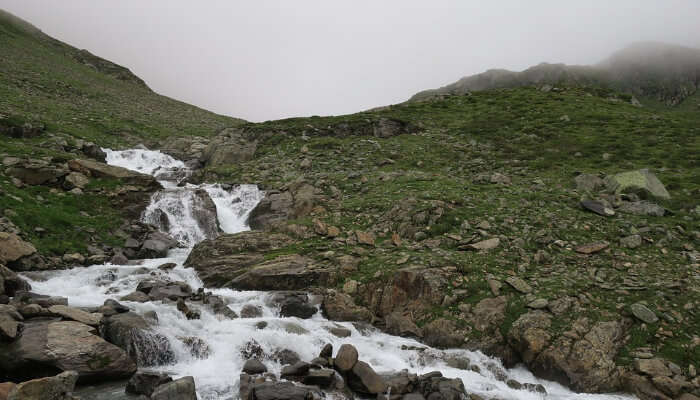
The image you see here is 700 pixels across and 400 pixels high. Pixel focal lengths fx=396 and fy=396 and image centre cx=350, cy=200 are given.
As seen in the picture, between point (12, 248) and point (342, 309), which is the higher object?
point (12, 248)

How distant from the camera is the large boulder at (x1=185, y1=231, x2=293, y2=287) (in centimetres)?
1934

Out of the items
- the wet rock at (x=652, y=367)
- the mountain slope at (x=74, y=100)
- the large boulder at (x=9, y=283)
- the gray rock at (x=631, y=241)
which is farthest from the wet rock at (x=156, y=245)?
the gray rock at (x=631, y=241)

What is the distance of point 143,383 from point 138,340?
200cm

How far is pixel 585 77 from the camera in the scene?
Result: 643ft

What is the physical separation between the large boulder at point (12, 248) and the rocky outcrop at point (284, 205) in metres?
11.8

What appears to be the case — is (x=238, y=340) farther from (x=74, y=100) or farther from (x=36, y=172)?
(x=74, y=100)

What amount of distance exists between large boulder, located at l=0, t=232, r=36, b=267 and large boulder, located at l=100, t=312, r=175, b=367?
8.13 metres

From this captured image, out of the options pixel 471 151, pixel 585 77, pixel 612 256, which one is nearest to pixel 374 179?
pixel 471 151

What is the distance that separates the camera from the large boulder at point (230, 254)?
19.3 m

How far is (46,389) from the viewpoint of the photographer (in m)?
7.94

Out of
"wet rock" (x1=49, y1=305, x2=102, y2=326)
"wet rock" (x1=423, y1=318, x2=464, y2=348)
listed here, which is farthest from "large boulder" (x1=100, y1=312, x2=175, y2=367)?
"wet rock" (x1=423, y1=318, x2=464, y2=348)

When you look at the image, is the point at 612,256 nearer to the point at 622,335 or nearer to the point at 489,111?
the point at 622,335

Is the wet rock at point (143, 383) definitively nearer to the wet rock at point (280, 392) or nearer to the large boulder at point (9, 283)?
the wet rock at point (280, 392)

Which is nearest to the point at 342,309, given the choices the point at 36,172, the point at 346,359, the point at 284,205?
the point at 346,359
